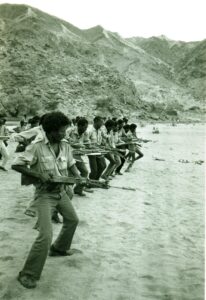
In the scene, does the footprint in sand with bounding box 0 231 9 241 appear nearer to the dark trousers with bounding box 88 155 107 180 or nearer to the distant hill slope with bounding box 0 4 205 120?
the dark trousers with bounding box 88 155 107 180

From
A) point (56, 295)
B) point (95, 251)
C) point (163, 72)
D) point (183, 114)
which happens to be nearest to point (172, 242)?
point (95, 251)

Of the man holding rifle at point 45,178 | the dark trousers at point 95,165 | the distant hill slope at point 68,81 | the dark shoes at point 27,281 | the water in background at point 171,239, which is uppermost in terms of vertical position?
the distant hill slope at point 68,81

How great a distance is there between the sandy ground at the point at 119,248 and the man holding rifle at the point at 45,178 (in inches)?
10.3

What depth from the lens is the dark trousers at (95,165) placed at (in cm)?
1016

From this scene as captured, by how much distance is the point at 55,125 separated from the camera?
4559 mm

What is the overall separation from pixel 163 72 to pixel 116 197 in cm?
13246

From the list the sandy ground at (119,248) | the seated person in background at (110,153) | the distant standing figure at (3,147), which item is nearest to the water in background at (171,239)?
the sandy ground at (119,248)

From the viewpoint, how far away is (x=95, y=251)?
5.70 m

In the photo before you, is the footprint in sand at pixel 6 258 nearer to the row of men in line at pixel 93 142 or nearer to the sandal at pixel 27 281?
the sandal at pixel 27 281

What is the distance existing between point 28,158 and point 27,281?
4.08ft

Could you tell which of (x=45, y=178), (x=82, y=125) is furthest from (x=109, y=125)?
(x=45, y=178)

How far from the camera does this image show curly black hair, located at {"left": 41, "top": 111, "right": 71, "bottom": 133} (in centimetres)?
455

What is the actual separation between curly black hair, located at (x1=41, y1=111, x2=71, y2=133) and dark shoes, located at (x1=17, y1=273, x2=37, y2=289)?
151cm

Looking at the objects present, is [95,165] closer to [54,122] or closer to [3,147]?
[3,147]
